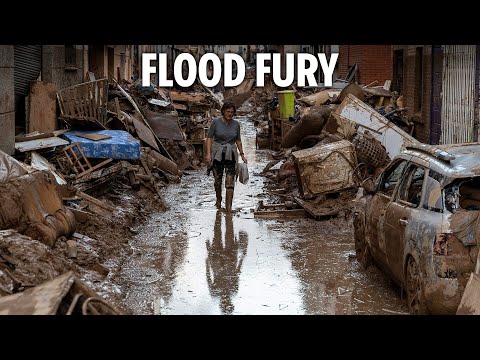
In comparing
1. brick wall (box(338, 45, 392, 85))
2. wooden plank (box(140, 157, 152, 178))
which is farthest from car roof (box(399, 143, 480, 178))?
brick wall (box(338, 45, 392, 85))

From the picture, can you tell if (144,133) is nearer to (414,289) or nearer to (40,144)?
(40,144)

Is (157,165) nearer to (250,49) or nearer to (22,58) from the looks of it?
(22,58)

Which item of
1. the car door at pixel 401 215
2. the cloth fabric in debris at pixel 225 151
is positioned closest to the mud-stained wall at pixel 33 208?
the car door at pixel 401 215

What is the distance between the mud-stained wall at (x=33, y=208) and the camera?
916cm

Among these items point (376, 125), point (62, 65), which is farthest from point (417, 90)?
point (62, 65)

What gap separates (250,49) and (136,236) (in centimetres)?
7315

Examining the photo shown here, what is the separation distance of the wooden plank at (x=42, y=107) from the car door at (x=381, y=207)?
27.3 feet

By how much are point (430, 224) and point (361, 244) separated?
9.48ft

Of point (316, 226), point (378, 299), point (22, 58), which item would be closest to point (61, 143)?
point (22, 58)

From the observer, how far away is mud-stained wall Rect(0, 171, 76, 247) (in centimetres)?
916

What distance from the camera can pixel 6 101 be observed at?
1323cm

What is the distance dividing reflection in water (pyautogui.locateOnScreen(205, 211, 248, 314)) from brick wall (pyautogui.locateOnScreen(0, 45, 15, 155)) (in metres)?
3.59
